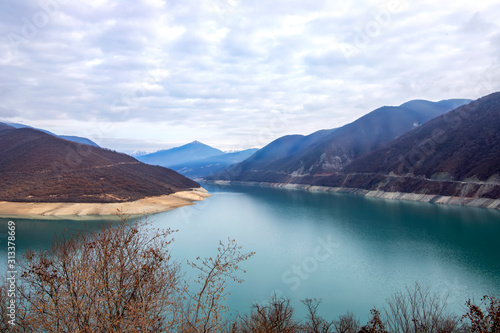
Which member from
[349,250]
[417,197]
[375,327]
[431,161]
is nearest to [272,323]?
[375,327]

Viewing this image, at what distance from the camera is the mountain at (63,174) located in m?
64.0

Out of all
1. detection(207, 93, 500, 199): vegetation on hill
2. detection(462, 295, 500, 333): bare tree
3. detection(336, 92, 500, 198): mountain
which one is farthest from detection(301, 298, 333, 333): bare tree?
detection(207, 93, 500, 199): vegetation on hill

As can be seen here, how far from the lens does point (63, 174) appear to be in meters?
71.9

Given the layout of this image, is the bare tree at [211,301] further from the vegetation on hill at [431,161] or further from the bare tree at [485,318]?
the vegetation on hill at [431,161]

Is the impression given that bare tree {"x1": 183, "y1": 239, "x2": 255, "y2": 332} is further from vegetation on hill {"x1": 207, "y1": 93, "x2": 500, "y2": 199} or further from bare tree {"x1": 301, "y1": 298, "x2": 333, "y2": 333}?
vegetation on hill {"x1": 207, "y1": 93, "x2": 500, "y2": 199}

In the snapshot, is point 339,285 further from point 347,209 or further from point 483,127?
point 483,127

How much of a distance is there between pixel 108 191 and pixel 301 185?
78349 mm

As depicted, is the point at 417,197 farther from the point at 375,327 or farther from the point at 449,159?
the point at 375,327

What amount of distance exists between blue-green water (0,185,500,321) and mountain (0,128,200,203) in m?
14.3

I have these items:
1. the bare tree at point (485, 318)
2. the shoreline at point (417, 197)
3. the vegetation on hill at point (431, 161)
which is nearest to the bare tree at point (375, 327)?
the bare tree at point (485, 318)

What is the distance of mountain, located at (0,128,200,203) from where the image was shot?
63969 mm

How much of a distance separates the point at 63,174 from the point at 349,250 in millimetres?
64049

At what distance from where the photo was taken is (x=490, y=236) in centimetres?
3631

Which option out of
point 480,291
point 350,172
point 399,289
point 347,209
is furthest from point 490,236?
point 350,172
